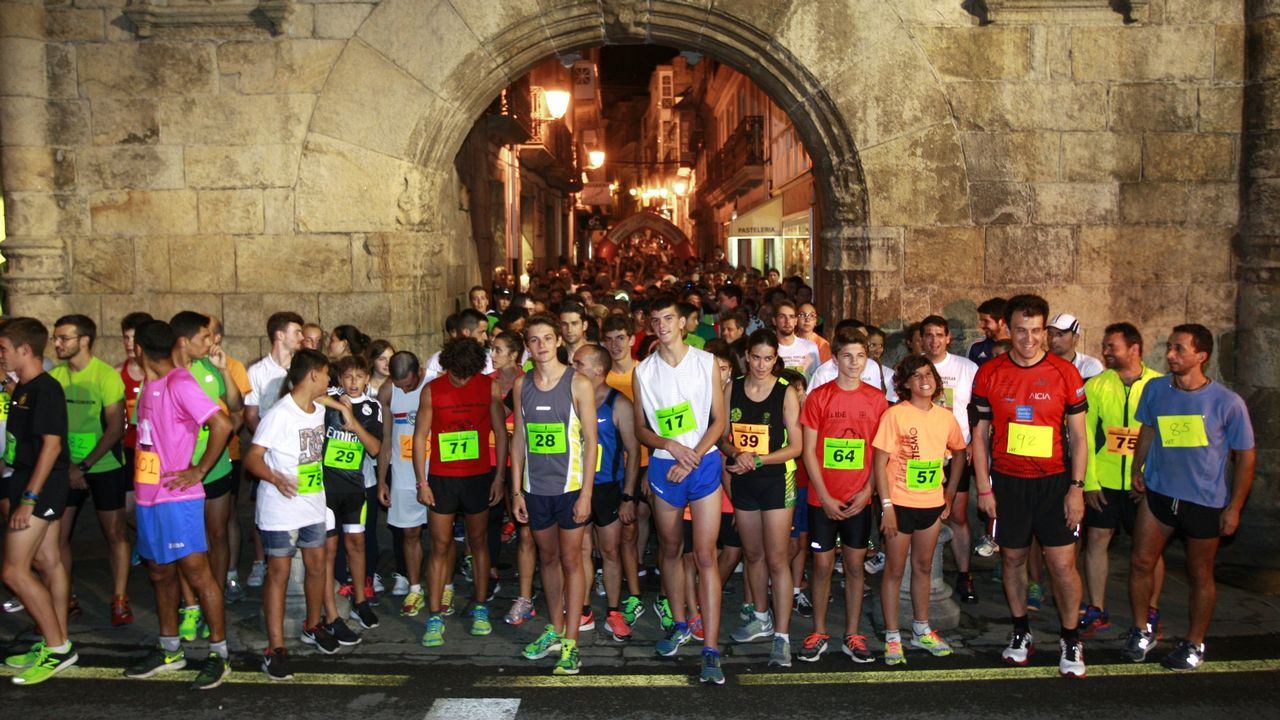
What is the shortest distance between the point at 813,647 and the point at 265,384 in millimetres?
4019

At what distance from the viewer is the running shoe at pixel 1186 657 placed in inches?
227

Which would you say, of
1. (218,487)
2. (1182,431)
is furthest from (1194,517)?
(218,487)

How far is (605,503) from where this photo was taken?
6391 millimetres

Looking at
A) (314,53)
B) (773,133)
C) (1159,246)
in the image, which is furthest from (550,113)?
(1159,246)

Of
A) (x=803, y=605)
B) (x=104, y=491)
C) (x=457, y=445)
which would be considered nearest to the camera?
(x=457, y=445)

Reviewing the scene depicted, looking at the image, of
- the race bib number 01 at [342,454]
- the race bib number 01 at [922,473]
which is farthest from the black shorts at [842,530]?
the race bib number 01 at [342,454]

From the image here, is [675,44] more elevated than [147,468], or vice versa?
[675,44]

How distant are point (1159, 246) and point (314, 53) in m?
7.64

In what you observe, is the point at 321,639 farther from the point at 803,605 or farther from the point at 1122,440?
the point at 1122,440

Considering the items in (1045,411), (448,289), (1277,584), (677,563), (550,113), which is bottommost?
(1277,584)

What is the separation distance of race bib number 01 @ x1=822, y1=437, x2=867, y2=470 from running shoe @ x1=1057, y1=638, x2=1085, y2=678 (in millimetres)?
1415

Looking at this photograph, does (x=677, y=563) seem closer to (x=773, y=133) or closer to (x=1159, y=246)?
(x=1159, y=246)

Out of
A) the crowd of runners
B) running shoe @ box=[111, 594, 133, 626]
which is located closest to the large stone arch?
the crowd of runners

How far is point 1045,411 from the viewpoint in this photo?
5.82 meters
